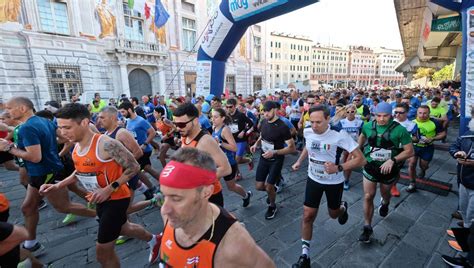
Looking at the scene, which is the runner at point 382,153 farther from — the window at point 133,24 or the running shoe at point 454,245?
the window at point 133,24

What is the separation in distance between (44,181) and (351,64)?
348 ft

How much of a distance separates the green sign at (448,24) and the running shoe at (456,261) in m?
8.80

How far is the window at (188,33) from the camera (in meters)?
22.2

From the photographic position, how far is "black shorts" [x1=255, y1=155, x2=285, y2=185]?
12.7ft

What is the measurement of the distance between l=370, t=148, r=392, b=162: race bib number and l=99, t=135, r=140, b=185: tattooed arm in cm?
328

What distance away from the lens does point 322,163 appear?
2938 mm

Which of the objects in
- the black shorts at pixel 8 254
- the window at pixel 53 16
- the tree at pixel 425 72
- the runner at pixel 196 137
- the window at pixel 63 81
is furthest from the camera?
the tree at pixel 425 72

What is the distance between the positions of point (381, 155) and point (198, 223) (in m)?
3.04

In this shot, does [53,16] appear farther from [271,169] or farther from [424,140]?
[424,140]

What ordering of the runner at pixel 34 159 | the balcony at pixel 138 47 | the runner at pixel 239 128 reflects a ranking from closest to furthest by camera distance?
the runner at pixel 34 159
the runner at pixel 239 128
the balcony at pixel 138 47

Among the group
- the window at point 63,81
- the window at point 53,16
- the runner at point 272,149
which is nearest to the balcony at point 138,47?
the window at point 53,16

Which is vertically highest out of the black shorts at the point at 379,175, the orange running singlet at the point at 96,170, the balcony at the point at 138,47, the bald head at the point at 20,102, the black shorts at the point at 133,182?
the balcony at the point at 138,47

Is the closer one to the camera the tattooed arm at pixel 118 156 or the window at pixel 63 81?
the tattooed arm at pixel 118 156

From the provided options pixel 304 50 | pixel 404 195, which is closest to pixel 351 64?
pixel 304 50
